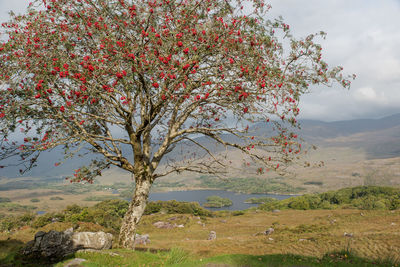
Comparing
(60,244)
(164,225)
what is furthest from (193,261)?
(164,225)

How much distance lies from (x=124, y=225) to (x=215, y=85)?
9.45 m

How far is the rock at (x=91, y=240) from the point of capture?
14.4m

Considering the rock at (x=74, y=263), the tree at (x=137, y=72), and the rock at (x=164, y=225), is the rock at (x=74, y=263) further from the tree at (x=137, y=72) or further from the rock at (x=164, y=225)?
the rock at (x=164, y=225)

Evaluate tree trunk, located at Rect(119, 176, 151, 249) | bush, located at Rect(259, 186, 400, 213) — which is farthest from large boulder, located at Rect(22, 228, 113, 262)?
bush, located at Rect(259, 186, 400, 213)

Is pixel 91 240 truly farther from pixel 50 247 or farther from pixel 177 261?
pixel 177 261

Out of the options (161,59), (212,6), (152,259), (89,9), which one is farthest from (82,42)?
(152,259)

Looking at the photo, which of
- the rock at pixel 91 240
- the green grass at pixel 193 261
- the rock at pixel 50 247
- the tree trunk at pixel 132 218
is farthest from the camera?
the rock at pixel 91 240

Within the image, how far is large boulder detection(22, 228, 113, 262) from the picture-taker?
44.6ft

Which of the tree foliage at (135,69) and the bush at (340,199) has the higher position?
the tree foliage at (135,69)

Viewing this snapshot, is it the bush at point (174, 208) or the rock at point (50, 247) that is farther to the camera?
the bush at point (174, 208)

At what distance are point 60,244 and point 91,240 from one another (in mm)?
1637

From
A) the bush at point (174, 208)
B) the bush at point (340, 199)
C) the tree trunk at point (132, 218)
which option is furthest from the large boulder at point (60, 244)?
the bush at point (340, 199)

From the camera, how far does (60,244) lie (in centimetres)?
1395

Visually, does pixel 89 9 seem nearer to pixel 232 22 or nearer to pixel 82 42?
pixel 82 42
